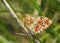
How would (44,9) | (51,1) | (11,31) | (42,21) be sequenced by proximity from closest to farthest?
(42,21), (51,1), (44,9), (11,31)

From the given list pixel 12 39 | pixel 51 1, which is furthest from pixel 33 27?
pixel 12 39

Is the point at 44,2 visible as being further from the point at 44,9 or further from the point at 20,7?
the point at 20,7

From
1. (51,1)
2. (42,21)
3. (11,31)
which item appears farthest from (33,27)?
(11,31)

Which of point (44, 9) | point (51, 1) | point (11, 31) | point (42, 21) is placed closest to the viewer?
point (42, 21)

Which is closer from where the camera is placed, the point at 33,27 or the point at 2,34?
the point at 33,27

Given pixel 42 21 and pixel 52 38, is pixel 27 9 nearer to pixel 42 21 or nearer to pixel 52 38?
pixel 52 38

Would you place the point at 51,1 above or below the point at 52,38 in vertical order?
above

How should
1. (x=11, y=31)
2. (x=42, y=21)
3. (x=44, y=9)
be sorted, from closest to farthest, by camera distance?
(x=42, y=21) < (x=44, y=9) < (x=11, y=31)

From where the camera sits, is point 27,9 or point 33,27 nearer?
point 33,27

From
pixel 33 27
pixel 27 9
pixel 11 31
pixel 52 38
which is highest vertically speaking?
pixel 33 27
